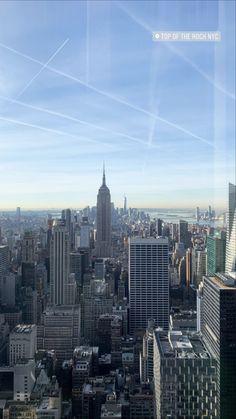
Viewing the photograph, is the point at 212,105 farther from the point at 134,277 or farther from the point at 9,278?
the point at 134,277

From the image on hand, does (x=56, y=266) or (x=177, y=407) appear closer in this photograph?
Answer: (x=177, y=407)

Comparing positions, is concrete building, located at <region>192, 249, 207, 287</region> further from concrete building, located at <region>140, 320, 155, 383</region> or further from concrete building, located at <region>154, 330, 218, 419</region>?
concrete building, located at <region>154, 330, 218, 419</region>

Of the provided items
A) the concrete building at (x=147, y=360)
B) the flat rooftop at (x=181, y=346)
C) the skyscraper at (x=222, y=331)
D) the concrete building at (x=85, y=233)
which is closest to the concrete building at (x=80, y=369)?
the concrete building at (x=147, y=360)

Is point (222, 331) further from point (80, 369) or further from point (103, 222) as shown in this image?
point (103, 222)

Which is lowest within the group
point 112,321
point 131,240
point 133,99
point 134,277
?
point 112,321

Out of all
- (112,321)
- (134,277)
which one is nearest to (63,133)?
(112,321)

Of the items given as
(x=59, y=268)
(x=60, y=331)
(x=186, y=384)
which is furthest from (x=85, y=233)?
(x=186, y=384)

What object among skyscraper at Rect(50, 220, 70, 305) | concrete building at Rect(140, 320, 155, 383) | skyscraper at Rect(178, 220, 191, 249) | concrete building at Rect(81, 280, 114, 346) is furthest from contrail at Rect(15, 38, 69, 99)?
concrete building at Rect(81, 280, 114, 346)
